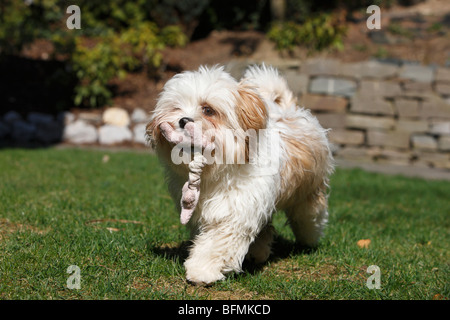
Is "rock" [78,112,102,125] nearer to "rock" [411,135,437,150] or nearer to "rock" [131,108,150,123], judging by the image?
"rock" [131,108,150,123]

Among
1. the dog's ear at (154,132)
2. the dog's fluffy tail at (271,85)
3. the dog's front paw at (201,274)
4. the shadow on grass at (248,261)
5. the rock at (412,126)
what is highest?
the dog's fluffy tail at (271,85)

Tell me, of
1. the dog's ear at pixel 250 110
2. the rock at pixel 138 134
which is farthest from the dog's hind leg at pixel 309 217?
the rock at pixel 138 134

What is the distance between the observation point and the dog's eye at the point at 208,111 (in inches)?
129

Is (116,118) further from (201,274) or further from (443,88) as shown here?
(201,274)

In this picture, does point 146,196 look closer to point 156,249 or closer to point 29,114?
point 156,249

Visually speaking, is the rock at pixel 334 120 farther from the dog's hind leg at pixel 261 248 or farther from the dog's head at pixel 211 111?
the dog's head at pixel 211 111

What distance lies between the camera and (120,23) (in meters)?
14.0

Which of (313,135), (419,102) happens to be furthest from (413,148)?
(313,135)

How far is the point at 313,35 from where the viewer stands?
1157 centimetres

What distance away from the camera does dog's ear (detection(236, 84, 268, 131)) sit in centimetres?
332

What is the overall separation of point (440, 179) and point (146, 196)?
5660mm

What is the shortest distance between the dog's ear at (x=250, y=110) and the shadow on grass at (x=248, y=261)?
1146mm

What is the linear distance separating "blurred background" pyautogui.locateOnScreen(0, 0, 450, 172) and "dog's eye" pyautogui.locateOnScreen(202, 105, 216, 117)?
544 cm

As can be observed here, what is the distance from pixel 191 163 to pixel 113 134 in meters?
7.82
